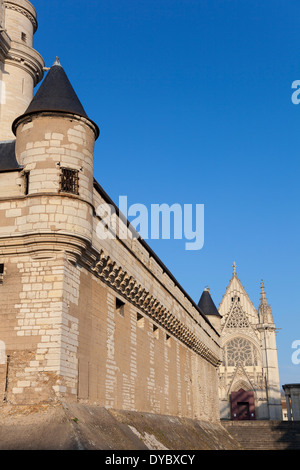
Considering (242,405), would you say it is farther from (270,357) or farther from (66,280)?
(66,280)

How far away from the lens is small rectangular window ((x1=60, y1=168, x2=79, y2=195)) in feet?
42.6

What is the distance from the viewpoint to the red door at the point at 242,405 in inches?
2119

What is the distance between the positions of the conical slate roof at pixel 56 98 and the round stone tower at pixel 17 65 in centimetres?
784

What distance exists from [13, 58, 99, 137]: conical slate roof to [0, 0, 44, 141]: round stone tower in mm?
7844

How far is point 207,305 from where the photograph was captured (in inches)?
1548

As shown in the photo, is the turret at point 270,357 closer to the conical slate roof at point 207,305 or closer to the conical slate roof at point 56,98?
the conical slate roof at point 207,305

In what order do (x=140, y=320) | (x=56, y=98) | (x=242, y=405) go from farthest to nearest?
(x=242, y=405) < (x=140, y=320) < (x=56, y=98)

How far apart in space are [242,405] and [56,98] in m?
47.9

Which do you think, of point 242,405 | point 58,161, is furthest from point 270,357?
point 58,161

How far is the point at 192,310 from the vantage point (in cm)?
2952

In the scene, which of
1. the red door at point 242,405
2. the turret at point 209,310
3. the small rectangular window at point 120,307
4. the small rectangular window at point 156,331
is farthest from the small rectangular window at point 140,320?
the red door at point 242,405

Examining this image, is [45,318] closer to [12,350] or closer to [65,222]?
[12,350]

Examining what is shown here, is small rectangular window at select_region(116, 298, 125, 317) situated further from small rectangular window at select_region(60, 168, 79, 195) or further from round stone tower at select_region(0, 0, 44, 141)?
round stone tower at select_region(0, 0, 44, 141)

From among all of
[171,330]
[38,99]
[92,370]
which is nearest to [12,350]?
[92,370]
